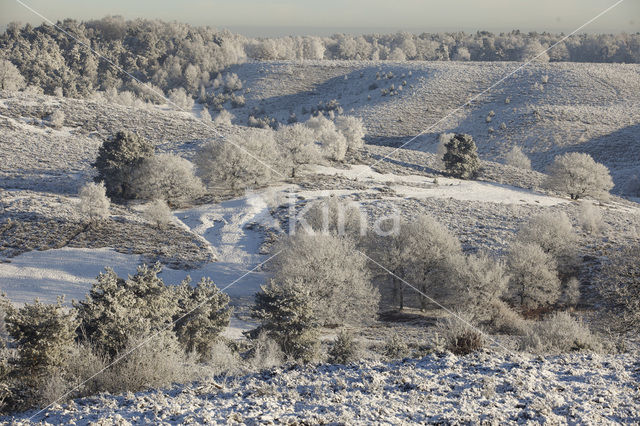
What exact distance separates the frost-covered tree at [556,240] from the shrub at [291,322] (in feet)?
65.2

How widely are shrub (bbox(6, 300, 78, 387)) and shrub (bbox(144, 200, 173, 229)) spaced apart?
23034 mm

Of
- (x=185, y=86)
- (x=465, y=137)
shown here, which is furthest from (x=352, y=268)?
(x=185, y=86)

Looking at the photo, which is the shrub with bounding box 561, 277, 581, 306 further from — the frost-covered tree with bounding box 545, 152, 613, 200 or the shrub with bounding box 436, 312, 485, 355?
the frost-covered tree with bounding box 545, 152, 613, 200

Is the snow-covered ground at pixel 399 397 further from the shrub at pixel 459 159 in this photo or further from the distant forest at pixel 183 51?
the distant forest at pixel 183 51

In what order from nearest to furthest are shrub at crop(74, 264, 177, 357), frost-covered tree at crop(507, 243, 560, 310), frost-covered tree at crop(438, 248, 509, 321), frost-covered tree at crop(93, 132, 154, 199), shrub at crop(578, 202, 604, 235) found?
shrub at crop(74, 264, 177, 357), frost-covered tree at crop(438, 248, 509, 321), frost-covered tree at crop(507, 243, 560, 310), shrub at crop(578, 202, 604, 235), frost-covered tree at crop(93, 132, 154, 199)

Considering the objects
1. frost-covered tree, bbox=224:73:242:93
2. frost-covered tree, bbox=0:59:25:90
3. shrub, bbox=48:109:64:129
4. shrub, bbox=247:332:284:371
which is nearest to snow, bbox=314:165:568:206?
shrub, bbox=247:332:284:371

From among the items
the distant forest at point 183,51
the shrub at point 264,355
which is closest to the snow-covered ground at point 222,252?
the shrub at point 264,355

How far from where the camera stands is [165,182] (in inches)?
1602

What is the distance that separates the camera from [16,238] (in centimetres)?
3259

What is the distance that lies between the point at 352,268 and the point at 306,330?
10119mm

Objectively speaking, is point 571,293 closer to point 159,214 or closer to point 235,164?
point 159,214

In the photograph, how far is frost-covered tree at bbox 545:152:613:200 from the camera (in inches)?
1971

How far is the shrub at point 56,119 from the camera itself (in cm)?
5609

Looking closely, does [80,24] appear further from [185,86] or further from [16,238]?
[16,238]
